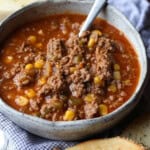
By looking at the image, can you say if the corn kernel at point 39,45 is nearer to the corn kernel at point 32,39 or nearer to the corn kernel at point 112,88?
the corn kernel at point 32,39

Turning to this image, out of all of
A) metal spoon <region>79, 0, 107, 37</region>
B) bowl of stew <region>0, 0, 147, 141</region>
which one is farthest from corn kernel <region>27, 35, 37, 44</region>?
metal spoon <region>79, 0, 107, 37</region>

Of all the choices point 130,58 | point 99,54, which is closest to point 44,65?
point 99,54

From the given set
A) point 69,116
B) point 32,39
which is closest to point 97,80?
point 69,116

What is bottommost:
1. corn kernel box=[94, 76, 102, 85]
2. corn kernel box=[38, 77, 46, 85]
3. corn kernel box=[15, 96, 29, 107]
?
corn kernel box=[94, 76, 102, 85]

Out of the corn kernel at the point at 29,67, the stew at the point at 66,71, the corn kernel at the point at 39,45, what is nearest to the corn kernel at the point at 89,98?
the stew at the point at 66,71

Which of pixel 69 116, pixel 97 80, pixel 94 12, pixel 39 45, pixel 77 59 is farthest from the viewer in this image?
pixel 94 12

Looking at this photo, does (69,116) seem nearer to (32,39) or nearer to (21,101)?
(21,101)

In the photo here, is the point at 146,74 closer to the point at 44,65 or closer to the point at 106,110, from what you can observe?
the point at 106,110

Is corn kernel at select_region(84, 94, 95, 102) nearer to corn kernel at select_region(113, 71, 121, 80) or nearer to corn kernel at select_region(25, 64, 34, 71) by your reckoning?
corn kernel at select_region(113, 71, 121, 80)
